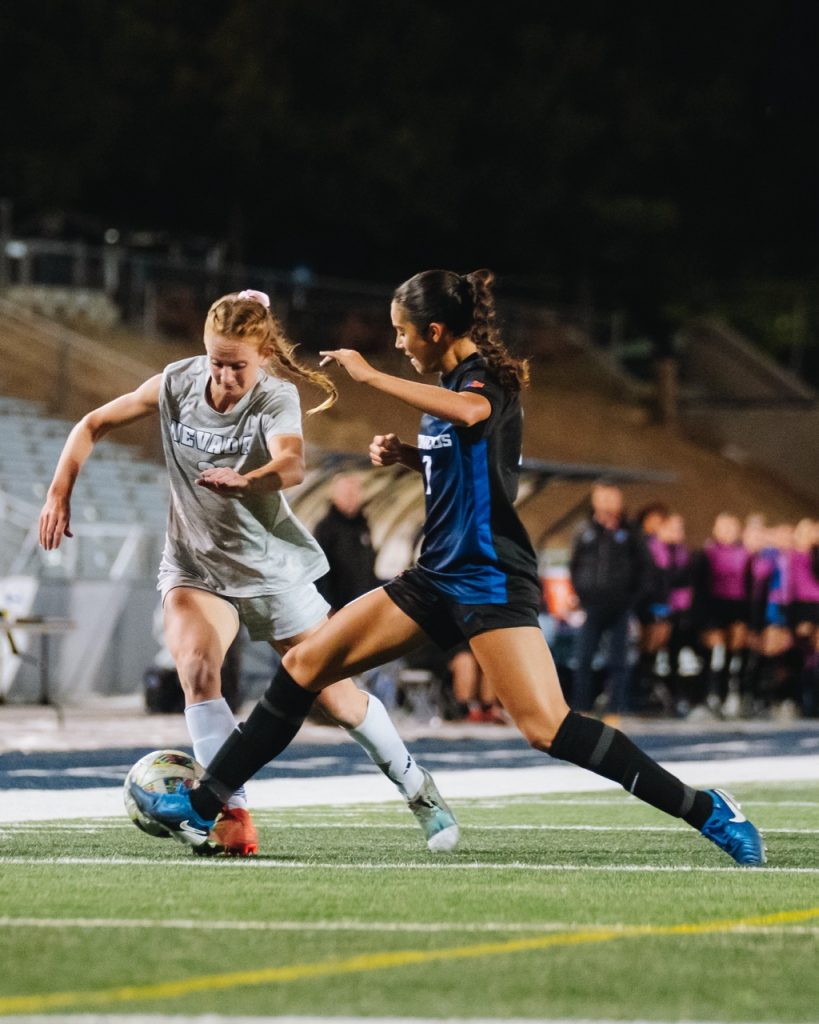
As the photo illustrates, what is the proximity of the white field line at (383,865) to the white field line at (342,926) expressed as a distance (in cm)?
151

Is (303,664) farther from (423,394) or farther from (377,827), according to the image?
(377,827)

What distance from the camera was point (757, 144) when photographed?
47.5m

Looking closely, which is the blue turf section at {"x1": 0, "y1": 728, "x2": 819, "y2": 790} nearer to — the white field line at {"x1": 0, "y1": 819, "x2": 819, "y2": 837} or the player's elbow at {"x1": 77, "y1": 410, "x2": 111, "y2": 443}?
the white field line at {"x1": 0, "y1": 819, "x2": 819, "y2": 837}

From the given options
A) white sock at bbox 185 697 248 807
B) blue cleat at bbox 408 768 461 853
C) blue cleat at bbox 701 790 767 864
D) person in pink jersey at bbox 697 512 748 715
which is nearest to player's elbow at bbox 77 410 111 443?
white sock at bbox 185 697 248 807

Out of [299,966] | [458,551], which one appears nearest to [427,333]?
[458,551]

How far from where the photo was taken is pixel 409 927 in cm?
627

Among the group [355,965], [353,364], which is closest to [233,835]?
[353,364]

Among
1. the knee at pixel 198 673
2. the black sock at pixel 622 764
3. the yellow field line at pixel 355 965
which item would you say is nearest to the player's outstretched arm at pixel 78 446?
the knee at pixel 198 673

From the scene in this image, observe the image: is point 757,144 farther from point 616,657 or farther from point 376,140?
point 616,657

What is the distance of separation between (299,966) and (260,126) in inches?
1457

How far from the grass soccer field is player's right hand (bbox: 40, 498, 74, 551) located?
1115 mm

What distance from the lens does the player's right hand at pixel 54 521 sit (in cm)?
855

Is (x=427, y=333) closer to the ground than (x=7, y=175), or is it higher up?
closer to the ground

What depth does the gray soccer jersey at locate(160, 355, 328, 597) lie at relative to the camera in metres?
8.69
